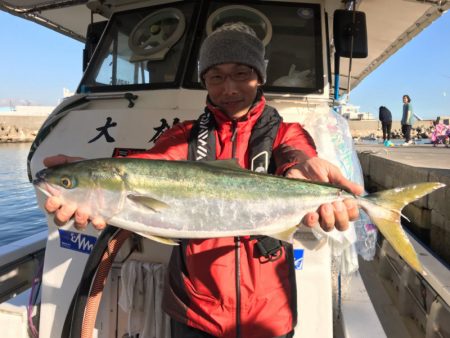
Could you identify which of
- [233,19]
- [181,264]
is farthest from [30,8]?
[181,264]

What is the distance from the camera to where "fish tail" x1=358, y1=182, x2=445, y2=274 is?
1.94 m

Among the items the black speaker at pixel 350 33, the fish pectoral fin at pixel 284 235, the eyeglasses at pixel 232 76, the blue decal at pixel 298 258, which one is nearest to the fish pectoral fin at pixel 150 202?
the fish pectoral fin at pixel 284 235

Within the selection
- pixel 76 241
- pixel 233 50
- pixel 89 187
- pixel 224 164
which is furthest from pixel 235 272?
pixel 76 241

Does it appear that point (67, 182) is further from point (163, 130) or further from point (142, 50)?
point (142, 50)

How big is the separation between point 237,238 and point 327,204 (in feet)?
1.73

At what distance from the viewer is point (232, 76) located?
7.41 feet

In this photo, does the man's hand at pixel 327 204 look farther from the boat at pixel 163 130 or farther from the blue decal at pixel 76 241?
the blue decal at pixel 76 241

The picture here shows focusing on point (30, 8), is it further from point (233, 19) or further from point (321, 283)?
point (321, 283)

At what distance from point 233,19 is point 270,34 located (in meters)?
0.46

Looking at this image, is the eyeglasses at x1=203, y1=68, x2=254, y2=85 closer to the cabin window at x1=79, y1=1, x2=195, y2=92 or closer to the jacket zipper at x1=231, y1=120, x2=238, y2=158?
the jacket zipper at x1=231, y1=120, x2=238, y2=158

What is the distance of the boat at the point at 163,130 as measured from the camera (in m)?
2.75

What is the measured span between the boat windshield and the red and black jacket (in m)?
1.69

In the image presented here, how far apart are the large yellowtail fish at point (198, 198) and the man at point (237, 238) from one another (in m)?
0.09

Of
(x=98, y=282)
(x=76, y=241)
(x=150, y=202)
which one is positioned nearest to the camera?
(x=150, y=202)
